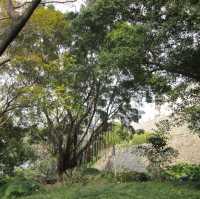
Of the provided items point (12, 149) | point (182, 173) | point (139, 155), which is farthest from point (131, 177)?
point (12, 149)

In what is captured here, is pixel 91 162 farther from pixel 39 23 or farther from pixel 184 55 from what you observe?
pixel 184 55

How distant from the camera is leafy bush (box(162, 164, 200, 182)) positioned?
13663 millimetres

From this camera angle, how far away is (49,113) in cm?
1525

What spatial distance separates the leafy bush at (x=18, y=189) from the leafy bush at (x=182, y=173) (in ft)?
13.0

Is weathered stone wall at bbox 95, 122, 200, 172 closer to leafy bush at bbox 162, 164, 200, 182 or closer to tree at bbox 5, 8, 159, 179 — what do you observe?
tree at bbox 5, 8, 159, 179

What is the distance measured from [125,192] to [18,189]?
2.97m

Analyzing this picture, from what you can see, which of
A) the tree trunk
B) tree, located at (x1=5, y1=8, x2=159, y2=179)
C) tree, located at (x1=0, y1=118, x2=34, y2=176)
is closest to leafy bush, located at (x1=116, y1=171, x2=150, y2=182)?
tree, located at (x1=5, y1=8, x2=159, y2=179)

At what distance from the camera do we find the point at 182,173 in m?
14.4

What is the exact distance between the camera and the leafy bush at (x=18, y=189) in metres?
11.7

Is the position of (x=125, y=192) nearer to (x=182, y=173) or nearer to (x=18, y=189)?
(x=18, y=189)

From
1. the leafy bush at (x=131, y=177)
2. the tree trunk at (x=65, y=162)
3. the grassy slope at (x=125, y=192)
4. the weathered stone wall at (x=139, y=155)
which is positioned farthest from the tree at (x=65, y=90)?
the grassy slope at (x=125, y=192)

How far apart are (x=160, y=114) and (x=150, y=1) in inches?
210

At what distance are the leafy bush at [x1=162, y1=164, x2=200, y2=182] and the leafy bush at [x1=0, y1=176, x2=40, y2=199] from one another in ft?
13.0

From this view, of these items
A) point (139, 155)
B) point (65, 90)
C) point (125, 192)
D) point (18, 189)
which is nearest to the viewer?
point (125, 192)
